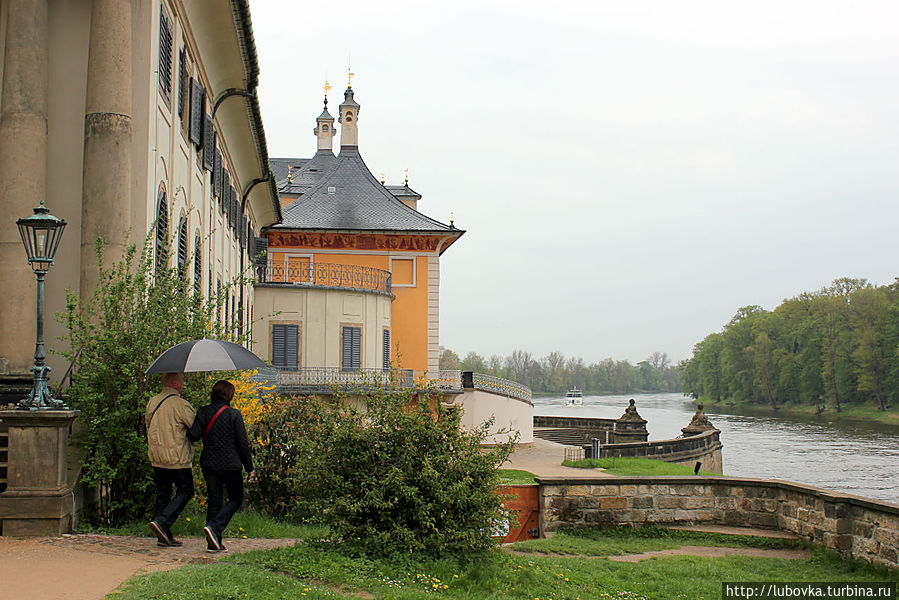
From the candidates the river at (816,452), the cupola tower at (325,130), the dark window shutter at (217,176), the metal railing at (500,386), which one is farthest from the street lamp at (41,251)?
the cupola tower at (325,130)

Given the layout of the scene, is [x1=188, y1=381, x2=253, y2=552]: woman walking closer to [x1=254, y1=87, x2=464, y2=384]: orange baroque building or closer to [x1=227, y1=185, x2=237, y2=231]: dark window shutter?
[x1=227, y1=185, x2=237, y2=231]: dark window shutter

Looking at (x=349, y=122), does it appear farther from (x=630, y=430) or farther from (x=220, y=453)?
(x=220, y=453)

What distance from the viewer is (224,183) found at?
73.7ft

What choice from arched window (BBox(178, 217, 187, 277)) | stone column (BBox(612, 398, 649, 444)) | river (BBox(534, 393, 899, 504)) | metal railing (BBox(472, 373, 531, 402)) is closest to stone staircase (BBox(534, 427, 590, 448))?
stone column (BBox(612, 398, 649, 444))

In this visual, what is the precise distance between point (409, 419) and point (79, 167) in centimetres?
578

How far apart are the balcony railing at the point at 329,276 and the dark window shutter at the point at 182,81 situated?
51.4 feet

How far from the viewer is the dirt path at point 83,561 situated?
6.80 meters

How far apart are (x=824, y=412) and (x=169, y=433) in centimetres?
9023

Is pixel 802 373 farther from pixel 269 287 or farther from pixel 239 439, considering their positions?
pixel 239 439

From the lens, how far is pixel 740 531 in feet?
44.5

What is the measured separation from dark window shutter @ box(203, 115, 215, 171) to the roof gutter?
0.69 m

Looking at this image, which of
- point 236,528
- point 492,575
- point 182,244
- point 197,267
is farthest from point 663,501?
point 197,267

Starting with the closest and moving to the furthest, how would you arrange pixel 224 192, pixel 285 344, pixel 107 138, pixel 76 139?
pixel 107 138 → pixel 76 139 → pixel 224 192 → pixel 285 344

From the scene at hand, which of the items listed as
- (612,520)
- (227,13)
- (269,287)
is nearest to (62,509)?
(612,520)
